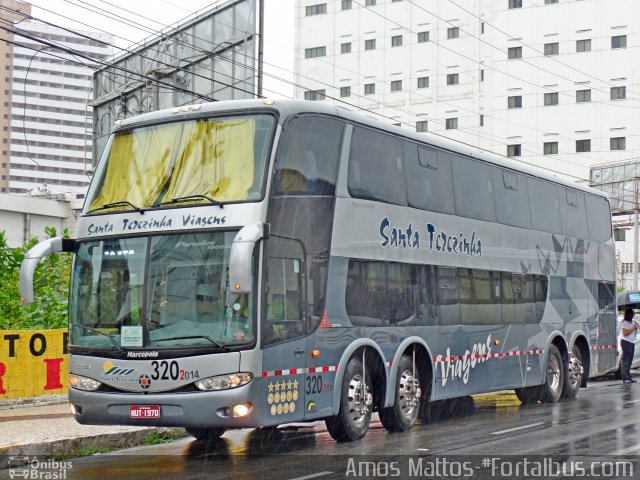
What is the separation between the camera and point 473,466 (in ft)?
36.5

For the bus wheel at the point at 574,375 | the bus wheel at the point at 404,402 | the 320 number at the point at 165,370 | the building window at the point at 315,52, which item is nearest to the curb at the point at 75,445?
the 320 number at the point at 165,370

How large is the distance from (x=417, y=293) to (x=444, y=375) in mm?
1455

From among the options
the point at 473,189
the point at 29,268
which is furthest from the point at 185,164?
the point at 473,189

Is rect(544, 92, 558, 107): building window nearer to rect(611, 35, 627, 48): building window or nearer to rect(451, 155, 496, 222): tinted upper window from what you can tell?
rect(611, 35, 627, 48): building window

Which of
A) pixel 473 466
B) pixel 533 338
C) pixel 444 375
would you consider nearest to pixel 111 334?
pixel 473 466

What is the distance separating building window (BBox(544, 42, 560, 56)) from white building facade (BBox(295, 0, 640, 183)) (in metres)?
0.09

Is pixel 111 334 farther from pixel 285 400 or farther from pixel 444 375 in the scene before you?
pixel 444 375

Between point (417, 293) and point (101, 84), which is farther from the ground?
point (101, 84)

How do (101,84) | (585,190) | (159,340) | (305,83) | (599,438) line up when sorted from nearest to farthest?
(159,340) → (599,438) → (585,190) → (101,84) → (305,83)

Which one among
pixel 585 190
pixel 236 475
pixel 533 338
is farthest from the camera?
pixel 585 190

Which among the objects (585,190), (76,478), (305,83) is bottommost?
(76,478)

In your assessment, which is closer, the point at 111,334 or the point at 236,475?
the point at 236,475

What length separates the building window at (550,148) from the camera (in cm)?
8300

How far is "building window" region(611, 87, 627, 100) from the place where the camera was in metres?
80.6
